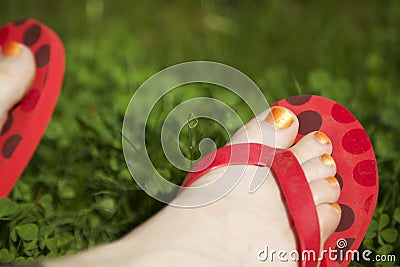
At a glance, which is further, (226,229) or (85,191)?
(85,191)

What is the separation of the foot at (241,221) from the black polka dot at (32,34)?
1.83ft

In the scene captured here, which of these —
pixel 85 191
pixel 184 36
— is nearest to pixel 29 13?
pixel 184 36

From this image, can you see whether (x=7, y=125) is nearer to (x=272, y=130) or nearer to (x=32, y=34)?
(x=32, y=34)

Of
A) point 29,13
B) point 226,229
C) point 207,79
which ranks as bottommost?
point 29,13

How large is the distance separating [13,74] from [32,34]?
0.18 meters

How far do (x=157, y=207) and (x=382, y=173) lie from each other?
494 mm

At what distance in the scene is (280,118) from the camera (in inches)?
61.2

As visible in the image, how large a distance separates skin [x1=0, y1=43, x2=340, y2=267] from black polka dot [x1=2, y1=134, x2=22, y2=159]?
9 cm

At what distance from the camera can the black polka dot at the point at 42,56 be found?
68.1 inches

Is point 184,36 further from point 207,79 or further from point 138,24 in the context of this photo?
point 207,79

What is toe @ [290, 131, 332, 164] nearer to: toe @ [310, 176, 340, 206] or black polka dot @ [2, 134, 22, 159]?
toe @ [310, 176, 340, 206]

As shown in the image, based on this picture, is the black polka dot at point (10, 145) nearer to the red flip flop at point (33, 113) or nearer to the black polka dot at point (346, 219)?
the red flip flop at point (33, 113)

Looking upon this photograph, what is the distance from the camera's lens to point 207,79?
2.04 metres

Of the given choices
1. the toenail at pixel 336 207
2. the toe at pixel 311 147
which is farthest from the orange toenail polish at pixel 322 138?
the toenail at pixel 336 207
